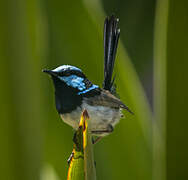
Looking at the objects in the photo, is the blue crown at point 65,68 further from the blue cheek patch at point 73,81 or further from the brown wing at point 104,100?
the brown wing at point 104,100

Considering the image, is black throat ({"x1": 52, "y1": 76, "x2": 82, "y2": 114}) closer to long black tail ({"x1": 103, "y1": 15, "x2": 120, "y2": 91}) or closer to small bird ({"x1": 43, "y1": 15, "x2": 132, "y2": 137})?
small bird ({"x1": 43, "y1": 15, "x2": 132, "y2": 137})

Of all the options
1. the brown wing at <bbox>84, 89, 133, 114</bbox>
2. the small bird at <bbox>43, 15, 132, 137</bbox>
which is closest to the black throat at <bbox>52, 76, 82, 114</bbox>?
the small bird at <bbox>43, 15, 132, 137</bbox>

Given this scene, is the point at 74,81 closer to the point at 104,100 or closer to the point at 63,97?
the point at 63,97

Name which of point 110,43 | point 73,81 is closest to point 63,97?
point 73,81

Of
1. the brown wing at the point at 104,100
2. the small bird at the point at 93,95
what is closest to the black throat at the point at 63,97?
the small bird at the point at 93,95
